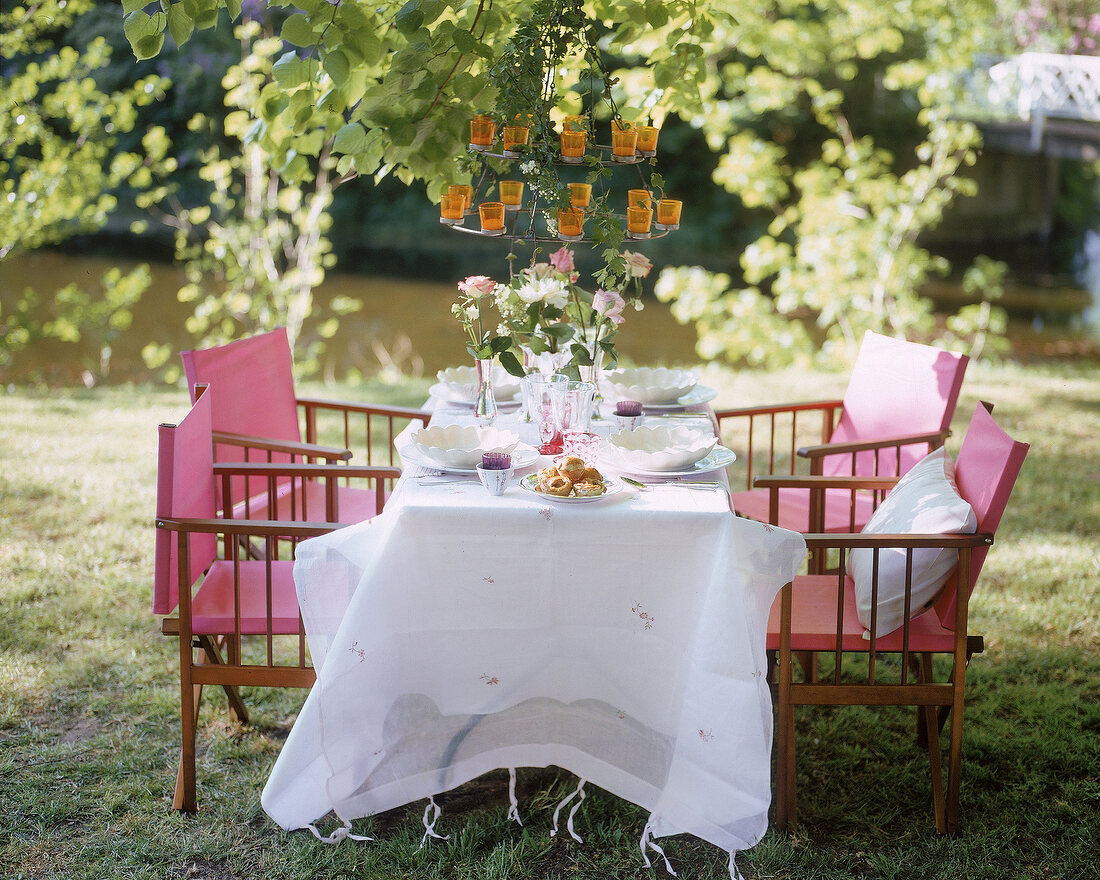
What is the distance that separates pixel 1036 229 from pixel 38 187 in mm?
16530

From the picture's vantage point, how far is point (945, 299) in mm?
13047

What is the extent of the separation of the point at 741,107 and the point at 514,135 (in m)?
7.19

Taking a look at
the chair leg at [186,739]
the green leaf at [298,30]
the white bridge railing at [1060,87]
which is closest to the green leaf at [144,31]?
the green leaf at [298,30]

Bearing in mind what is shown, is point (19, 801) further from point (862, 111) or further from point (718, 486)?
point (862, 111)

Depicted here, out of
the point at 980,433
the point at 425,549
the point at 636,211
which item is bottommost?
the point at 425,549

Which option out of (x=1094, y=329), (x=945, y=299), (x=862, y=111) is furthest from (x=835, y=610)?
(x=862, y=111)

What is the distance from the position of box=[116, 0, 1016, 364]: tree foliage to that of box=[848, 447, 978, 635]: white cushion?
1372 millimetres

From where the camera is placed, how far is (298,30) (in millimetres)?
2400

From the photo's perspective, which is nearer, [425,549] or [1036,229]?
[425,549]

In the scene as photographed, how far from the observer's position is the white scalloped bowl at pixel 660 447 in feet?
7.32

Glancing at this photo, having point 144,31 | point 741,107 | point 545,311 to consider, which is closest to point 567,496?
point 545,311

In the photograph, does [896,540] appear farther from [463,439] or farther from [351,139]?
[351,139]

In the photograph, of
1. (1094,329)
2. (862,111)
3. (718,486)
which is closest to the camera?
(718,486)

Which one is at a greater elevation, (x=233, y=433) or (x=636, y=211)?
(x=636, y=211)
